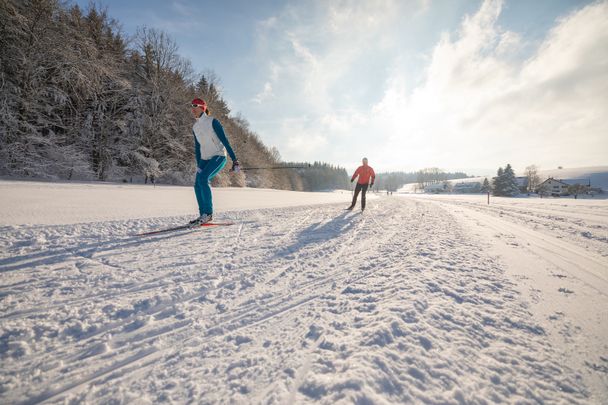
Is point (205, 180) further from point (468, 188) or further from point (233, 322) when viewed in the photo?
point (468, 188)

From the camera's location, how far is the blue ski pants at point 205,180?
4.04m

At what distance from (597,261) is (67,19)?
22588 mm

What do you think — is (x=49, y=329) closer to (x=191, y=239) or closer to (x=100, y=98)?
(x=191, y=239)

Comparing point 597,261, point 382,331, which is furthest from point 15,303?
point 597,261

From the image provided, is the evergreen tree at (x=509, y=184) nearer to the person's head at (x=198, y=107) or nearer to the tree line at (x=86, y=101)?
the tree line at (x=86, y=101)

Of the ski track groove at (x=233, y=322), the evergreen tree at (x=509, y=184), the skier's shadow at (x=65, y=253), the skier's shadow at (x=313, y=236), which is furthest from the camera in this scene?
the evergreen tree at (x=509, y=184)

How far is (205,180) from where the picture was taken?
4.02 m

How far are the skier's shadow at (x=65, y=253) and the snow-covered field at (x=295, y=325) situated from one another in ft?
0.07

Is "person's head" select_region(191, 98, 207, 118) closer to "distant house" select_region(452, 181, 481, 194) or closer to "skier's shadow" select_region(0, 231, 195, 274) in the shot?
"skier's shadow" select_region(0, 231, 195, 274)

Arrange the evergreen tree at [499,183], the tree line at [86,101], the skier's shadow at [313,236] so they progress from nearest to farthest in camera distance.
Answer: the skier's shadow at [313,236] < the tree line at [86,101] < the evergreen tree at [499,183]

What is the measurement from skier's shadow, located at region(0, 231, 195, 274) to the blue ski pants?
1.21 m

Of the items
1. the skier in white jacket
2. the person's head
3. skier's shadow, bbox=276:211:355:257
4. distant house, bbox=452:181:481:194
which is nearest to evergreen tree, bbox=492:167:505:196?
distant house, bbox=452:181:481:194

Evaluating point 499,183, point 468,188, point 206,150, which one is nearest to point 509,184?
point 499,183

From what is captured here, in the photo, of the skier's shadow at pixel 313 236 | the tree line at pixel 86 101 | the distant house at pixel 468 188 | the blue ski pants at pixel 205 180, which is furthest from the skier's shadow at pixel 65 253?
the distant house at pixel 468 188
